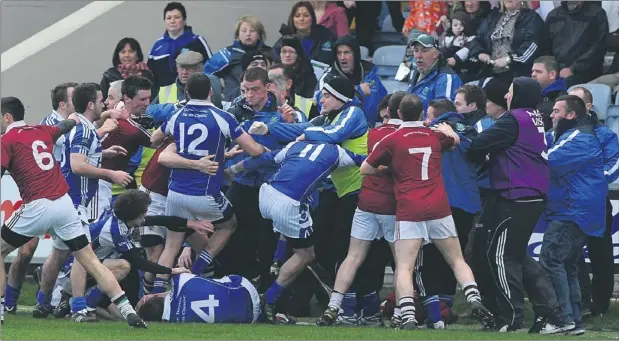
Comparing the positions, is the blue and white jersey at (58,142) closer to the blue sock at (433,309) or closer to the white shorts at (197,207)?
the white shorts at (197,207)

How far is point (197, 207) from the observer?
12.9 metres

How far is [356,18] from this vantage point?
1756 cm

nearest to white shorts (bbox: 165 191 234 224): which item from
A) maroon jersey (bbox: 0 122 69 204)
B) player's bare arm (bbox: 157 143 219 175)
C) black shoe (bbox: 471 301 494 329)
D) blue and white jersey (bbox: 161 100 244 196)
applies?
blue and white jersey (bbox: 161 100 244 196)

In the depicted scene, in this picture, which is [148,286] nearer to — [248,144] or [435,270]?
[248,144]

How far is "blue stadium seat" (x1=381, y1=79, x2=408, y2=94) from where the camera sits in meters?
16.2

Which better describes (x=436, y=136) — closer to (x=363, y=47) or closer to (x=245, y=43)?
(x=245, y=43)

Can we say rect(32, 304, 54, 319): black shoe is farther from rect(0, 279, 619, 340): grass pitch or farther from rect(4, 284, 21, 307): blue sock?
rect(4, 284, 21, 307): blue sock

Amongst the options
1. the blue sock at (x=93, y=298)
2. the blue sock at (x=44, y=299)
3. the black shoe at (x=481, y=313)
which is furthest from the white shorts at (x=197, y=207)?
the black shoe at (x=481, y=313)

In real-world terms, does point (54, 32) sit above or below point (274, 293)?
above

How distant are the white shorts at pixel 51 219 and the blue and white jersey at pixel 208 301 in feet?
3.72

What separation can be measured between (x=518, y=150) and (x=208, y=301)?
292 cm

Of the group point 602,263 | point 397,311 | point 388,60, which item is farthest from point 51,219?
point 388,60

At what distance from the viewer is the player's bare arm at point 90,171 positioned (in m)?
12.8

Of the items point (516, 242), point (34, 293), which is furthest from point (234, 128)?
point (34, 293)
